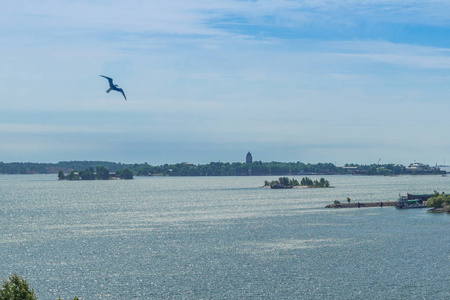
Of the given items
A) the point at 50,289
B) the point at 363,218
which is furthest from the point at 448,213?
the point at 50,289

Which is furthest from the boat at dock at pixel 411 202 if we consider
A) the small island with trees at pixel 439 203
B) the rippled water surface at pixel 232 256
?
the rippled water surface at pixel 232 256

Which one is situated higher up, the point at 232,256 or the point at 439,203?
the point at 439,203

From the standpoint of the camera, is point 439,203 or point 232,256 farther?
point 439,203

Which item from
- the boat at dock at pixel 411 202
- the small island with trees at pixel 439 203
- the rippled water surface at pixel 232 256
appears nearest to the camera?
the rippled water surface at pixel 232 256

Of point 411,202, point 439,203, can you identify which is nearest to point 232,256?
point 439,203

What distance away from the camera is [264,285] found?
7194cm

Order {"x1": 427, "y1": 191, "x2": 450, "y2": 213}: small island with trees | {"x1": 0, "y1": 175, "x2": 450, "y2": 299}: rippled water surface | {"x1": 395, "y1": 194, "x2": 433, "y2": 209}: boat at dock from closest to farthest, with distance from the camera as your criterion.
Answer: {"x1": 0, "y1": 175, "x2": 450, "y2": 299}: rippled water surface, {"x1": 427, "y1": 191, "x2": 450, "y2": 213}: small island with trees, {"x1": 395, "y1": 194, "x2": 433, "y2": 209}: boat at dock

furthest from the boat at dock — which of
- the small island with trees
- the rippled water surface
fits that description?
the rippled water surface

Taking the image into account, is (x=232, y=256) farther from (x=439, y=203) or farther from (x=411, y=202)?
(x=411, y=202)

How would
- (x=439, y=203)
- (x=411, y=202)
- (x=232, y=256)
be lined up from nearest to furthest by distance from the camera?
(x=232, y=256), (x=439, y=203), (x=411, y=202)

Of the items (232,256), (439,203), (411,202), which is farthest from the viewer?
(411,202)

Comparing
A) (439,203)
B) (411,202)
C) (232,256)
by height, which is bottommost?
(232,256)

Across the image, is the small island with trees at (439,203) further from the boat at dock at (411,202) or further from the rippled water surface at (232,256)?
the rippled water surface at (232,256)

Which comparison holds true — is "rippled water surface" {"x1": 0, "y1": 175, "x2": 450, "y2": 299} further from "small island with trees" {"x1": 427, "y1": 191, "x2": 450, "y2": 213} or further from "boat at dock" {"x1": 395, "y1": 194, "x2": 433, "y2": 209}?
"boat at dock" {"x1": 395, "y1": 194, "x2": 433, "y2": 209}
